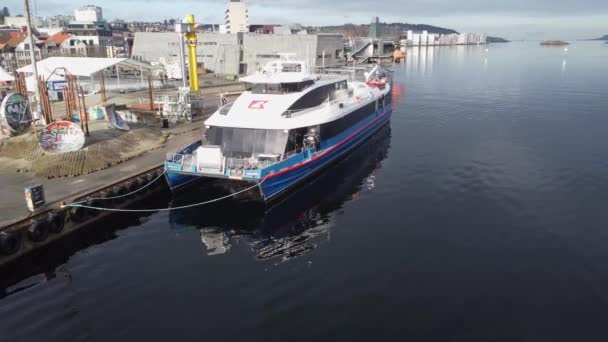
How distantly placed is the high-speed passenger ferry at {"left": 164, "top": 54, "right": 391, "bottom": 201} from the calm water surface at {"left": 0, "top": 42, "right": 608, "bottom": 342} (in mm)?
1665

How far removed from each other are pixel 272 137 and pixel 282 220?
17.0 feet

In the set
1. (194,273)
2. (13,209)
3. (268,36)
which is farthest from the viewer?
(268,36)

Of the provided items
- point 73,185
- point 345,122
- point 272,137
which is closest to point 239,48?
point 345,122

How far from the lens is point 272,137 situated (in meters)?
24.9

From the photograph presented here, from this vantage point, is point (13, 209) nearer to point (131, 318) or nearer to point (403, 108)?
point (131, 318)

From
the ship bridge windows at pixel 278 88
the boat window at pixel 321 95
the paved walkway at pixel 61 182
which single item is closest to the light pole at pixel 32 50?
the paved walkway at pixel 61 182

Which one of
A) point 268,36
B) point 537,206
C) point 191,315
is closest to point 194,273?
point 191,315

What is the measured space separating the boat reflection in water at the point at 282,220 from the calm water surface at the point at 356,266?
10cm

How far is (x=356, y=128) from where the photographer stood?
3412 centimetres

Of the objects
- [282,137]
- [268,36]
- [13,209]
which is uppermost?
[268,36]

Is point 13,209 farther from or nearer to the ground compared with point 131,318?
farther from the ground

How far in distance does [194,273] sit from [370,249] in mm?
7381

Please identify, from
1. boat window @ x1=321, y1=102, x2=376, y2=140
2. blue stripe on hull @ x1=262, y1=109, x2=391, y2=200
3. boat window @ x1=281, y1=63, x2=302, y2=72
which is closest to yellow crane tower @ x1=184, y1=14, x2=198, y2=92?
boat window @ x1=281, y1=63, x2=302, y2=72

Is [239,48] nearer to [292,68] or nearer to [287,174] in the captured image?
[292,68]
